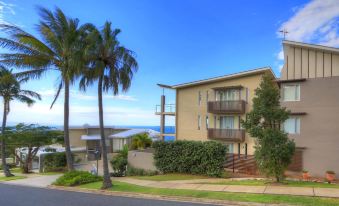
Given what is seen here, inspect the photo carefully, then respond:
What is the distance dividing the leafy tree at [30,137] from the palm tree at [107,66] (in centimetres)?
1429

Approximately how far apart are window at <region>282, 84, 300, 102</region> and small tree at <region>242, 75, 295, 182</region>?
8.03 m

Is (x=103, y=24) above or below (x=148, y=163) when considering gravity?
above

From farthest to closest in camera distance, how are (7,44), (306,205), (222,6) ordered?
(222,6), (7,44), (306,205)

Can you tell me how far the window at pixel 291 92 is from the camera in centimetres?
2297

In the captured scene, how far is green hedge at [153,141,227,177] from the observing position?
20494 millimetres

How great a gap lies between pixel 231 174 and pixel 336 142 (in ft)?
24.9

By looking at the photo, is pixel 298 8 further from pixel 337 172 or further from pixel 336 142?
pixel 337 172

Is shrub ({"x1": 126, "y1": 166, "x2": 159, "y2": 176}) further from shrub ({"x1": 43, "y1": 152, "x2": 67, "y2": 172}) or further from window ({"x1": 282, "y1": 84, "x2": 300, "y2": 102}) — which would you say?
window ({"x1": 282, "y1": 84, "x2": 300, "y2": 102})

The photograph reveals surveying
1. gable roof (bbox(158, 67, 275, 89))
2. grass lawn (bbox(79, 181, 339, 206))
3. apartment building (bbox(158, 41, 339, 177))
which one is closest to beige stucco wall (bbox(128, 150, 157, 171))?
apartment building (bbox(158, 41, 339, 177))

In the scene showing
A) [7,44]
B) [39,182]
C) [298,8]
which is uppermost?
[298,8]

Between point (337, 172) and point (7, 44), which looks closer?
point (7, 44)

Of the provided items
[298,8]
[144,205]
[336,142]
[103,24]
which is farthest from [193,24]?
[144,205]

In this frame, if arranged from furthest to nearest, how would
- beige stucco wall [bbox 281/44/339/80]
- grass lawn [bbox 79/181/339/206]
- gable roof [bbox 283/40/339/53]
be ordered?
1. beige stucco wall [bbox 281/44/339/80]
2. gable roof [bbox 283/40/339/53]
3. grass lawn [bbox 79/181/339/206]

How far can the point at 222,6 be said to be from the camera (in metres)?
23.0
